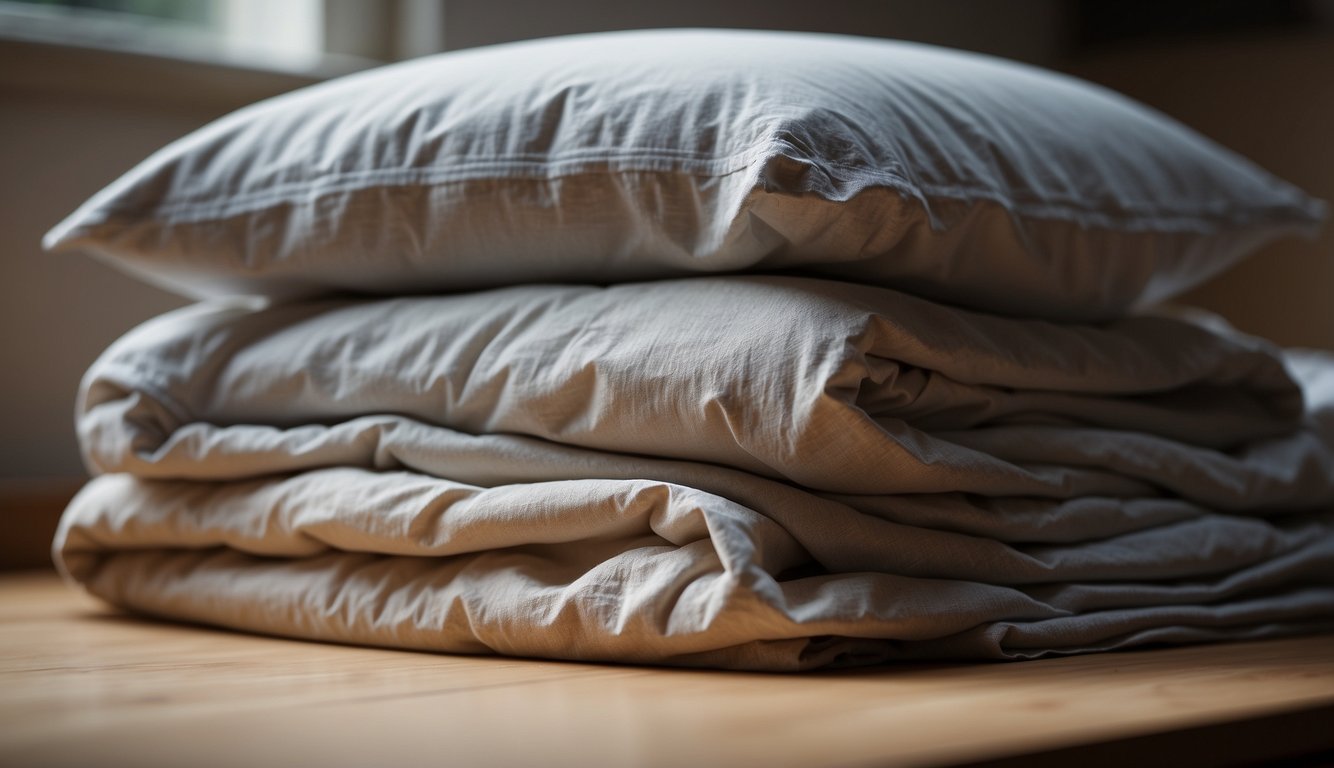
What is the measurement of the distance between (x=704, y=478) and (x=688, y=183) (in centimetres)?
16

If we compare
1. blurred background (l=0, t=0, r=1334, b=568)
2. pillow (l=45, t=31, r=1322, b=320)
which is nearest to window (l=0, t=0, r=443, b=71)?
blurred background (l=0, t=0, r=1334, b=568)

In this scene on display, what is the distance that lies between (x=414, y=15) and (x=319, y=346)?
78 centimetres

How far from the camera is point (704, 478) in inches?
27.3

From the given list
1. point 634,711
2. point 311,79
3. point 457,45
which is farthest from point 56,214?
point 634,711

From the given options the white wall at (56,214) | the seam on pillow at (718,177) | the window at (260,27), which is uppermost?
the seam on pillow at (718,177)

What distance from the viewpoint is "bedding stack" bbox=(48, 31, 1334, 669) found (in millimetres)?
676

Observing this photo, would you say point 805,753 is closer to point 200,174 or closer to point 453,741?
point 453,741

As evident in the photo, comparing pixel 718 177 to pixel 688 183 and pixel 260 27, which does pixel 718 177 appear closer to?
pixel 688 183

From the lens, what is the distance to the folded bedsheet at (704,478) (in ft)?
2.18

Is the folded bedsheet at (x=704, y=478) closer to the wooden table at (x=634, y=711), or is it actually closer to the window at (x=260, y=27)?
the wooden table at (x=634, y=711)

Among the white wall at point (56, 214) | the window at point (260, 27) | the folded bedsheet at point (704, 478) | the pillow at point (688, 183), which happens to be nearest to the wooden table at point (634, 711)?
the folded bedsheet at point (704, 478)

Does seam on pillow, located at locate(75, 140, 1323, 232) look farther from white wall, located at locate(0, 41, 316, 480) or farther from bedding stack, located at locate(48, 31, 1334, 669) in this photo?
white wall, located at locate(0, 41, 316, 480)

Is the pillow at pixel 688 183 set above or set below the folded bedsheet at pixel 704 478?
above

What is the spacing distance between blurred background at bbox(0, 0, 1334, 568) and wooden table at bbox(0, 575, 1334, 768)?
2.02 feet
